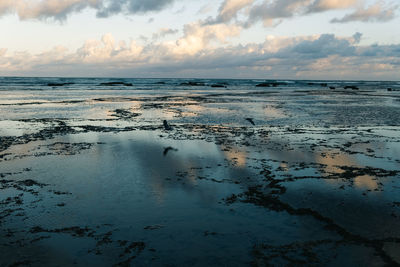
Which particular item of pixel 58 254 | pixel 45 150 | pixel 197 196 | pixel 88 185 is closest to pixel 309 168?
pixel 197 196

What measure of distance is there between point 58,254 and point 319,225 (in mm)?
4797

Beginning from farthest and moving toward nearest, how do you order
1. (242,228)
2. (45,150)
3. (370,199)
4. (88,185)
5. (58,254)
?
(45,150), (88,185), (370,199), (242,228), (58,254)

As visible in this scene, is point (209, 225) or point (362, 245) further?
point (209, 225)

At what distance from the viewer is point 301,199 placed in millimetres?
7535

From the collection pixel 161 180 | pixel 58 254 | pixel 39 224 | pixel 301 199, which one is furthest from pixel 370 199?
pixel 39 224

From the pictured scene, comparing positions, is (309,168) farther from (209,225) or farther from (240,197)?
(209,225)

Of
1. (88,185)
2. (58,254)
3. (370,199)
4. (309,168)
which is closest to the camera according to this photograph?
(58,254)

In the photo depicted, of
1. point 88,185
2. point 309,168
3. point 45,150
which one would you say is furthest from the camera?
point 45,150

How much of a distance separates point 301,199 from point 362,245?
84.2 inches

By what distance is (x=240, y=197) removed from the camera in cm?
762

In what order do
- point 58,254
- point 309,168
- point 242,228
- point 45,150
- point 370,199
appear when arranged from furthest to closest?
point 45,150 < point 309,168 < point 370,199 < point 242,228 < point 58,254

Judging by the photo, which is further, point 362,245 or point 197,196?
point 197,196

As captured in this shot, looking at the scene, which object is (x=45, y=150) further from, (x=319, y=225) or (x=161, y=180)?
(x=319, y=225)

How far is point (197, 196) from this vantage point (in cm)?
769
